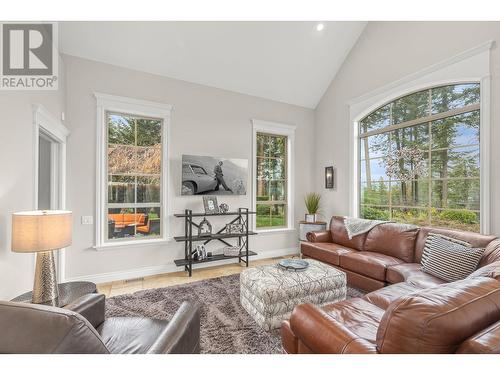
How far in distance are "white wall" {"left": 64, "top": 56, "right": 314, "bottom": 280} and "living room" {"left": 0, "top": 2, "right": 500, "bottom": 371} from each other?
3 cm

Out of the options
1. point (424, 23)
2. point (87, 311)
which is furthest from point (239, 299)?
point (424, 23)

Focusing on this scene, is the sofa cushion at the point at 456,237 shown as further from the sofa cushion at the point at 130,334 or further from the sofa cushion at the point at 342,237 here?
the sofa cushion at the point at 130,334

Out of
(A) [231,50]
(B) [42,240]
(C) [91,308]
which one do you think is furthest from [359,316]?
(A) [231,50]

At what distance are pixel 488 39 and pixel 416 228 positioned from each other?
238 centimetres

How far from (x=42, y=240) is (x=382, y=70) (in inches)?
191

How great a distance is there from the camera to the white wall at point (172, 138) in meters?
3.29

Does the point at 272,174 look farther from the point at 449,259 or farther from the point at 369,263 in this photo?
the point at 449,259

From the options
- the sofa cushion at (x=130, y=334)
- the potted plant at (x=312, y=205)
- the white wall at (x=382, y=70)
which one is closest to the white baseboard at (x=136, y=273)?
the potted plant at (x=312, y=205)

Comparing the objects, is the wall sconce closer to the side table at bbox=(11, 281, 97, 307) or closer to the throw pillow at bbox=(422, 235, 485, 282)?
the throw pillow at bbox=(422, 235, 485, 282)

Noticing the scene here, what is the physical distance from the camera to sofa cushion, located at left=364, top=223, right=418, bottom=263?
3094 millimetres

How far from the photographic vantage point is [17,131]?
2.04 meters
